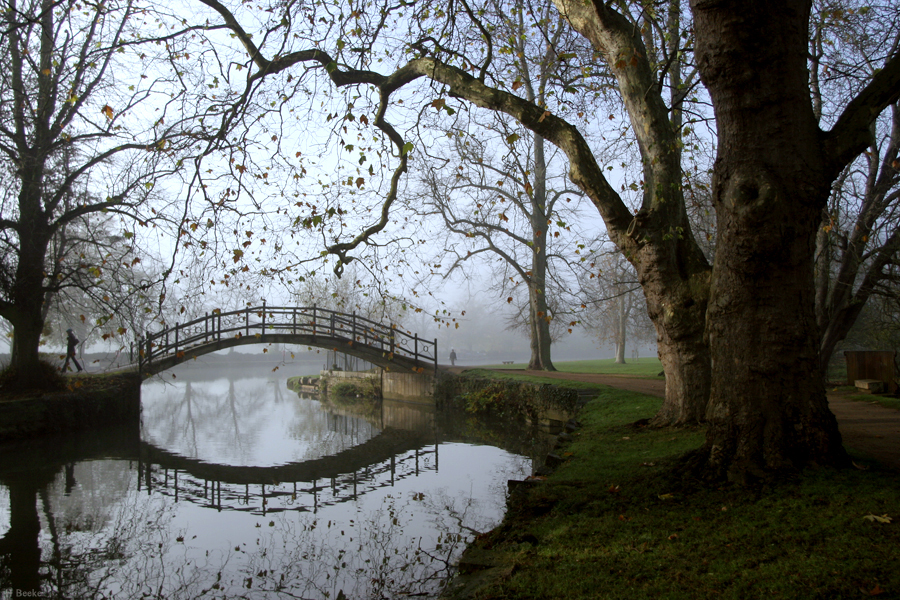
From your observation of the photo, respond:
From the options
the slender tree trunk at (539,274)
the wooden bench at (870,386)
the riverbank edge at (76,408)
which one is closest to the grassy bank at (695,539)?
the wooden bench at (870,386)

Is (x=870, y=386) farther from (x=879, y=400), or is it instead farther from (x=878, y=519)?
(x=878, y=519)

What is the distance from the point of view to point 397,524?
685 cm

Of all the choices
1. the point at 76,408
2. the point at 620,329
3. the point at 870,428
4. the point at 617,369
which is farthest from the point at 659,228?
the point at 620,329

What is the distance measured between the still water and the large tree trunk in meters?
2.86

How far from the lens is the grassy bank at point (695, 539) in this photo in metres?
3.08

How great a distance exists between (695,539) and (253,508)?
20.8 feet

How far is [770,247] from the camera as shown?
4645mm

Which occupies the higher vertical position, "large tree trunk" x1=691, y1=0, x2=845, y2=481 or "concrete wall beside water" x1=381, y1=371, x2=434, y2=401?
"large tree trunk" x1=691, y1=0, x2=845, y2=481

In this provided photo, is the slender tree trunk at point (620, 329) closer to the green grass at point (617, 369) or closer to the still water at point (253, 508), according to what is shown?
the green grass at point (617, 369)

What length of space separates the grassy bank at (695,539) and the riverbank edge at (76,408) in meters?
12.5

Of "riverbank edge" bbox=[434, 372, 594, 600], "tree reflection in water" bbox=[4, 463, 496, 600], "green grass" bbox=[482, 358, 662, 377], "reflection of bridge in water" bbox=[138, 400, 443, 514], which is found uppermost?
"green grass" bbox=[482, 358, 662, 377]

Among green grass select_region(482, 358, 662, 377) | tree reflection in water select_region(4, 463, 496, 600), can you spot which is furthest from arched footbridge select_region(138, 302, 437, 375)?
tree reflection in water select_region(4, 463, 496, 600)

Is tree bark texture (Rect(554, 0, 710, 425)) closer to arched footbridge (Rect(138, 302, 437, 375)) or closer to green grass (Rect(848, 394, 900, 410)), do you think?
green grass (Rect(848, 394, 900, 410))

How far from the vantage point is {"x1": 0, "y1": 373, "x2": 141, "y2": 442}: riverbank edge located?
1261 cm
